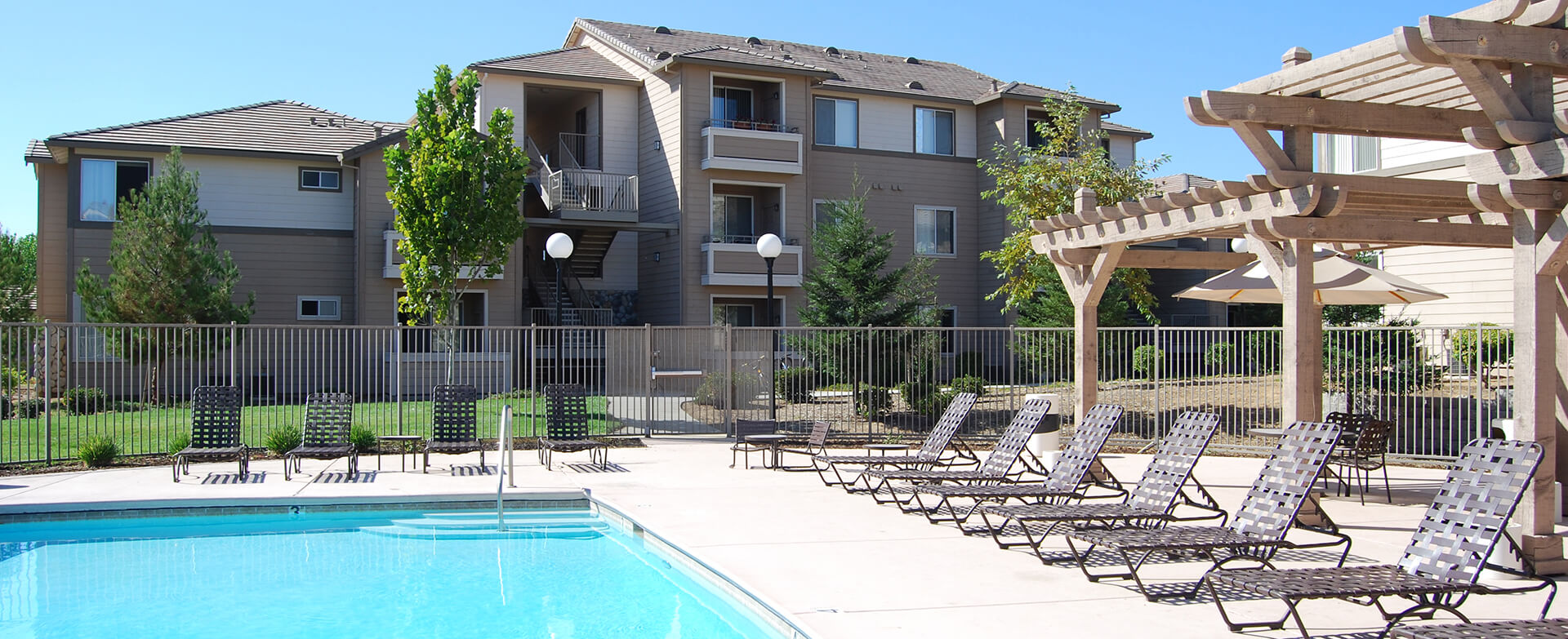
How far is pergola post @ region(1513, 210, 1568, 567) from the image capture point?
7309mm

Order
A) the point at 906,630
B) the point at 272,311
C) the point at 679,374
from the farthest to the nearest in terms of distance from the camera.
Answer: the point at 272,311
the point at 679,374
the point at 906,630

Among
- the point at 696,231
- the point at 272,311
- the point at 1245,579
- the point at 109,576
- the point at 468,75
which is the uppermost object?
the point at 468,75

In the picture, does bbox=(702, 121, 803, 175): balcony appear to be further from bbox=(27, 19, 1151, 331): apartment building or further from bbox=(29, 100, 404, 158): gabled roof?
bbox=(29, 100, 404, 158): gabled roof

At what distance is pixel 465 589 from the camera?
8953 mm

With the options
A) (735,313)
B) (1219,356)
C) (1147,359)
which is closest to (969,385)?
(1147,359)

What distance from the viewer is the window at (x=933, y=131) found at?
97.7 ft

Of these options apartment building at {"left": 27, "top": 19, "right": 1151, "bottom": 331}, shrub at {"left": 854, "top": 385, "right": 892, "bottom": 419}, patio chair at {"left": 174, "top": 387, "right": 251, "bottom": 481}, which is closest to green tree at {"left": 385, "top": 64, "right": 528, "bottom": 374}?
apartment building at {"left": 27, "top": 19, "right": 1151, "bottom": 331}

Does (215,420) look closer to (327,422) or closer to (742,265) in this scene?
(327,422)

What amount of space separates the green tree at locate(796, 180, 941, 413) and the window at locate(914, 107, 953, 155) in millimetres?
8588

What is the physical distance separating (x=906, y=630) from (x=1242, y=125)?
4.86 meters

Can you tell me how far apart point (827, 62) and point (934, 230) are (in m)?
5.58

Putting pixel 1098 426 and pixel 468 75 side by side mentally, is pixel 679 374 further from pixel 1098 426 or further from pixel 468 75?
pixel 1098 426

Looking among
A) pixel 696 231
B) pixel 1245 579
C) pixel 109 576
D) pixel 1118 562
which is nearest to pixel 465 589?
pixel 109 576

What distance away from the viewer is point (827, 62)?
31.0 meters
